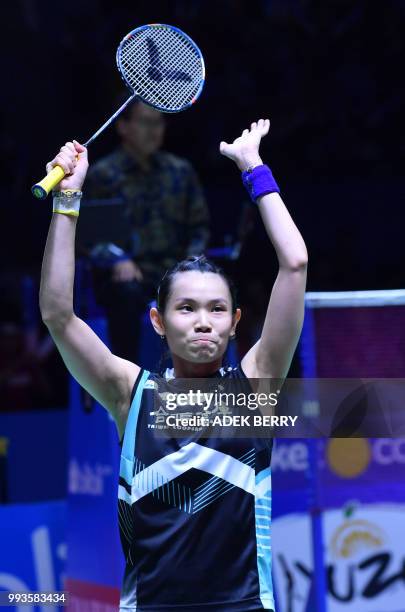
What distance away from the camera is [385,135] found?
7555 mm

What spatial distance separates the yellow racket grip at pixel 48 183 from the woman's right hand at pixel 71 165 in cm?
1

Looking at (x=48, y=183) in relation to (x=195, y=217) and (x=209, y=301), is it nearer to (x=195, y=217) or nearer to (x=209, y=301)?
(x=209, y=301)

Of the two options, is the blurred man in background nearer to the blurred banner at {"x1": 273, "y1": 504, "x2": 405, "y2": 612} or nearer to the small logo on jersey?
the blurred banner at {"x1": 273, "y1": 504, "x2": 405, "y2": 612}

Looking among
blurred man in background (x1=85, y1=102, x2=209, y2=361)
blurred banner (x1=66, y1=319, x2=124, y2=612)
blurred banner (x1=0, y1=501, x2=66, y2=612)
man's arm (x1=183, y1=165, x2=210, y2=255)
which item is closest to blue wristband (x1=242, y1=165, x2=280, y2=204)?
blurred banner (x1=66, y1=319, x2=124, y2=612)

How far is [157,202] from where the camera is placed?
4855 mm

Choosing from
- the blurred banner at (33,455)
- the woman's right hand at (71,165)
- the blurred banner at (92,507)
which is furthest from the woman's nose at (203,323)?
the blurred banner at (33,455)

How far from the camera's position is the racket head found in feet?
10.0

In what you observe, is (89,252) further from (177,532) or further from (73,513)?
(177,532)

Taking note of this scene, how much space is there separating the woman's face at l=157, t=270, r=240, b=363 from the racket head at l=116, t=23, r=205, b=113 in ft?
2.41

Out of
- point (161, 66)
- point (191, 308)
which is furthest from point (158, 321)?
point (161, 66)

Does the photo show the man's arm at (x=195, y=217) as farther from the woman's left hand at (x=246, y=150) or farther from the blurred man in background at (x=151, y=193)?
the woman's left hand at (x=246, y=150)

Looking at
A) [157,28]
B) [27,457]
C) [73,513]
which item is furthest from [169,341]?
[27,457]

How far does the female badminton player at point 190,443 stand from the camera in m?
2.33

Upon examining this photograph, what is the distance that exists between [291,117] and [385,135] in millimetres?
668
